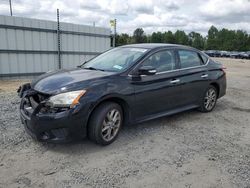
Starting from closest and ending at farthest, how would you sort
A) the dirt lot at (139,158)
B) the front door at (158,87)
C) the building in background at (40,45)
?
the dirt lot at (139,158) → the front door at (158,87) → the building in background at (40,45)

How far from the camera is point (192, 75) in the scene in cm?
496

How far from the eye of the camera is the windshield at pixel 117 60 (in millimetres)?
4090

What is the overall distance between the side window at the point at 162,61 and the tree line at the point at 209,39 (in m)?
61.6

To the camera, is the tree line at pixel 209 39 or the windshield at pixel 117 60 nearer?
the windshield at pixel 117 60

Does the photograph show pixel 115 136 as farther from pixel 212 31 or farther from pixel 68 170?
pixel 212 31

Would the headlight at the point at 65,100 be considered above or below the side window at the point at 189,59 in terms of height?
below

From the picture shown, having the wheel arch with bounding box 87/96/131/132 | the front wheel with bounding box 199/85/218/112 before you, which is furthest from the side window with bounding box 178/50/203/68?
the wheel arch with bounding box 87/96/131/132

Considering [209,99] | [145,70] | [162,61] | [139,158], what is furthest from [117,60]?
[209,99]

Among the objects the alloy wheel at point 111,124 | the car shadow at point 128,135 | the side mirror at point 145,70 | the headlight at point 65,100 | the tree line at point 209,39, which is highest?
the tree line at point 209,39

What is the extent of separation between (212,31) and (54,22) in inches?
3435

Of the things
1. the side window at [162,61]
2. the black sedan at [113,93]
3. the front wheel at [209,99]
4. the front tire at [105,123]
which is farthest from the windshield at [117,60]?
the front wheel at [209,99]

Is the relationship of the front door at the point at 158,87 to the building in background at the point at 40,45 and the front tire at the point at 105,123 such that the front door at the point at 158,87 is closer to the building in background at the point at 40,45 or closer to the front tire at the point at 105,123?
the front tire at the point at 105,123

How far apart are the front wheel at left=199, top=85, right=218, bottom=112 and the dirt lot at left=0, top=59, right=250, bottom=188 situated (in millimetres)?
757

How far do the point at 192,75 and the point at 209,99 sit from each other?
994 millimetres
